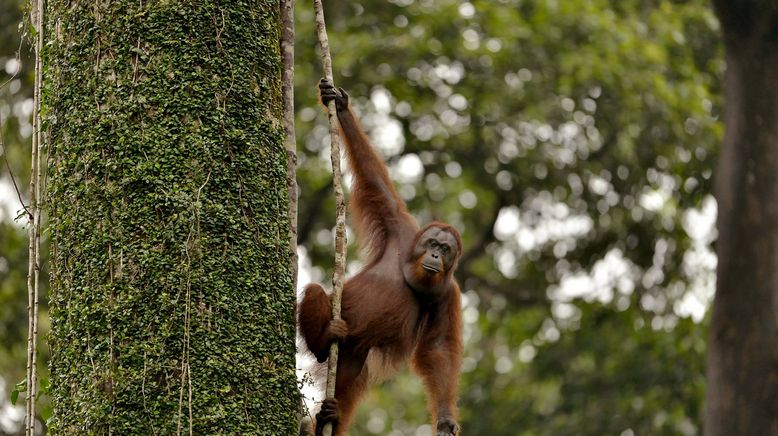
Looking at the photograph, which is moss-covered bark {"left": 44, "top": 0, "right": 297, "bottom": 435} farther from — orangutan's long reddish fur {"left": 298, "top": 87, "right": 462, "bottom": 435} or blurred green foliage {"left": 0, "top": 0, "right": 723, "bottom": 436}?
blurred green foliage {"left": 0, "top": 0, "right": 723, "bottom": 436}

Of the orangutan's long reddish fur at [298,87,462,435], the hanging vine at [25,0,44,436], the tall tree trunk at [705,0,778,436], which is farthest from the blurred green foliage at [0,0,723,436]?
the hanging vine at [25,0,44,436]

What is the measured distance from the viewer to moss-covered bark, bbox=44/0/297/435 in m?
3.42

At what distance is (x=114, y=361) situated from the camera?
11.2 ft

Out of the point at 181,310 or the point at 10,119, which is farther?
the point at 10,119

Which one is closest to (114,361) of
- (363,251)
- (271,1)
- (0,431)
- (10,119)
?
(271,1)

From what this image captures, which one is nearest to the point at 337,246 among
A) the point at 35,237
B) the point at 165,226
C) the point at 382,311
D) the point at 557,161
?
the point at 165,226

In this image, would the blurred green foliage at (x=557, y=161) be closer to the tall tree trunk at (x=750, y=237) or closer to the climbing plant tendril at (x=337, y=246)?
the tall tree trunk at (x=750, y=237)

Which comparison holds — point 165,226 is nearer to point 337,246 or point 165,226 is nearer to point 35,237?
point 35,237

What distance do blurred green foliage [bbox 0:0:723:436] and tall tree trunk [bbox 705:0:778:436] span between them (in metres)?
2.07

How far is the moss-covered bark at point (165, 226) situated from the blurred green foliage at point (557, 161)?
21.4 feet

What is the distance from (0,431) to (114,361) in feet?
23.8

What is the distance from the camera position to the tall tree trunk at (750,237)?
852 cm

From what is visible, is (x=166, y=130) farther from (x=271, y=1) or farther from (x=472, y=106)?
(x=472, y=106)

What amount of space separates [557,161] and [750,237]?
11.6 ft
